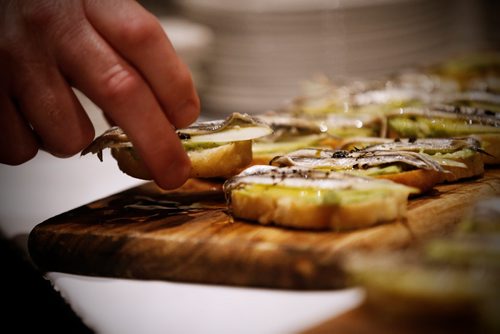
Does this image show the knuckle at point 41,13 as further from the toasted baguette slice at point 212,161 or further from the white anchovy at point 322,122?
the white anchovy at point 322,122

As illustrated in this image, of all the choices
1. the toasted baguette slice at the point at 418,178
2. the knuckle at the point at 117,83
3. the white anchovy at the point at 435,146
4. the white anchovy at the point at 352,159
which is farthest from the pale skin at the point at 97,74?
the white anchovy at the point at 435,146

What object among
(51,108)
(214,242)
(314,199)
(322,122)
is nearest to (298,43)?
(322,122)

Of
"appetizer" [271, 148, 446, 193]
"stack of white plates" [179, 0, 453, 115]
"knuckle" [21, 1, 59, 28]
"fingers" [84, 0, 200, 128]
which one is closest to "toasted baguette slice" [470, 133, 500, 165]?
"appetizer" [271, 148, 446, 193]

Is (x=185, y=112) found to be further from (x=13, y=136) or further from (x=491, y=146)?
(x=491, y=146)

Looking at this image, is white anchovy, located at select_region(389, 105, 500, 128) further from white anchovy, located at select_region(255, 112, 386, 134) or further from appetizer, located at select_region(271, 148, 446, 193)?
appetizer, located at select_region(271, 148, 446, 193)

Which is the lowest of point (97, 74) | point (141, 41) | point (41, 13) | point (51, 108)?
point (51, 108)

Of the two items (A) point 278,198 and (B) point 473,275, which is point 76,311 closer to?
(A) point 278,198
